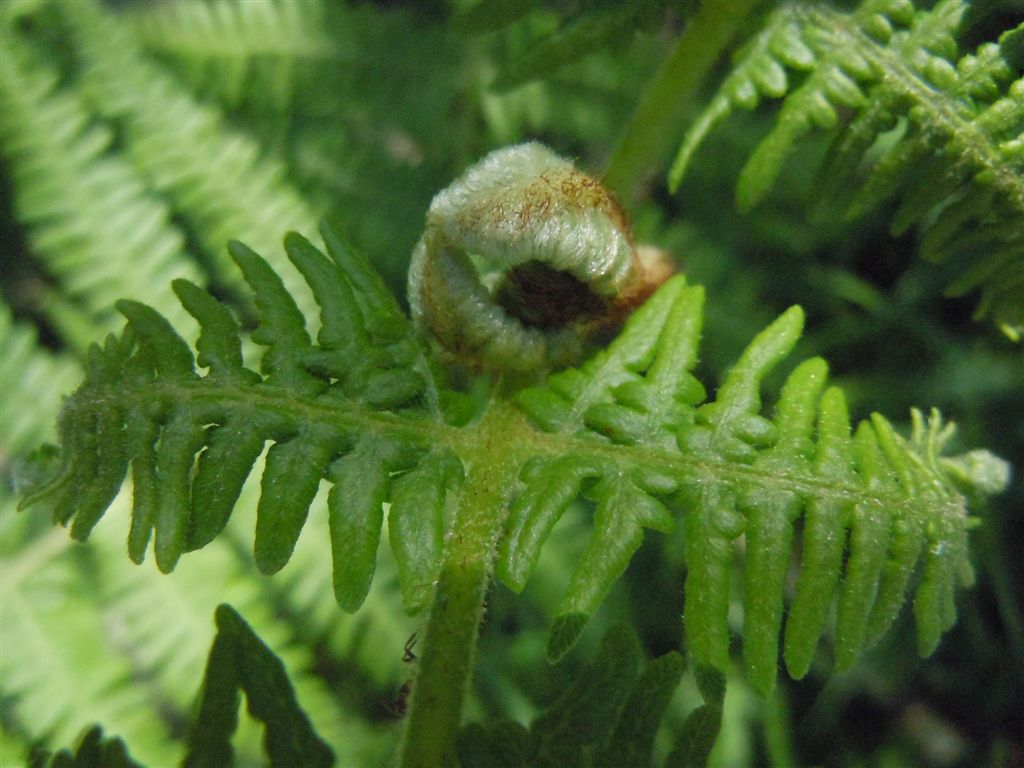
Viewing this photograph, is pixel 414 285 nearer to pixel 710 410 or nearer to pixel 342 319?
pixel 342 319

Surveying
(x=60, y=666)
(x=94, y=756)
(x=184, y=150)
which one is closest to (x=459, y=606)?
(x=94, y=756)

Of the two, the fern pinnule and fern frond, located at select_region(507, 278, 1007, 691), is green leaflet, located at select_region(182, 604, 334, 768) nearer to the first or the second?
fern frond, located at select_region(507, 278, 1007, 691)

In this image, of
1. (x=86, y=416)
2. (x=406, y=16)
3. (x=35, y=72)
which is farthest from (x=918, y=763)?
(x=35, y=72)

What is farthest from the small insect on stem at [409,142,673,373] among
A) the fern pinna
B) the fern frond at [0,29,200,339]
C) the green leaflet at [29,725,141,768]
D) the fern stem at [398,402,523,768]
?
the fern frond at [0,29,200,339]

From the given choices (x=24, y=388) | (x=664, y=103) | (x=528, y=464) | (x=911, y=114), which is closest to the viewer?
(x=528, y=464)

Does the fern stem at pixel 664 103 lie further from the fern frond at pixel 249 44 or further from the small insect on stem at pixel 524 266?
the fern frond at pixel 249 44

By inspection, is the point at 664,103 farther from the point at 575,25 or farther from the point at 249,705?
the point at 249,705

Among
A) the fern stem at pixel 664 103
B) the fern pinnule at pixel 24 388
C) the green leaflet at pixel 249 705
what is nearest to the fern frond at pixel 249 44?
the fern pinnule at pixel 24 388
